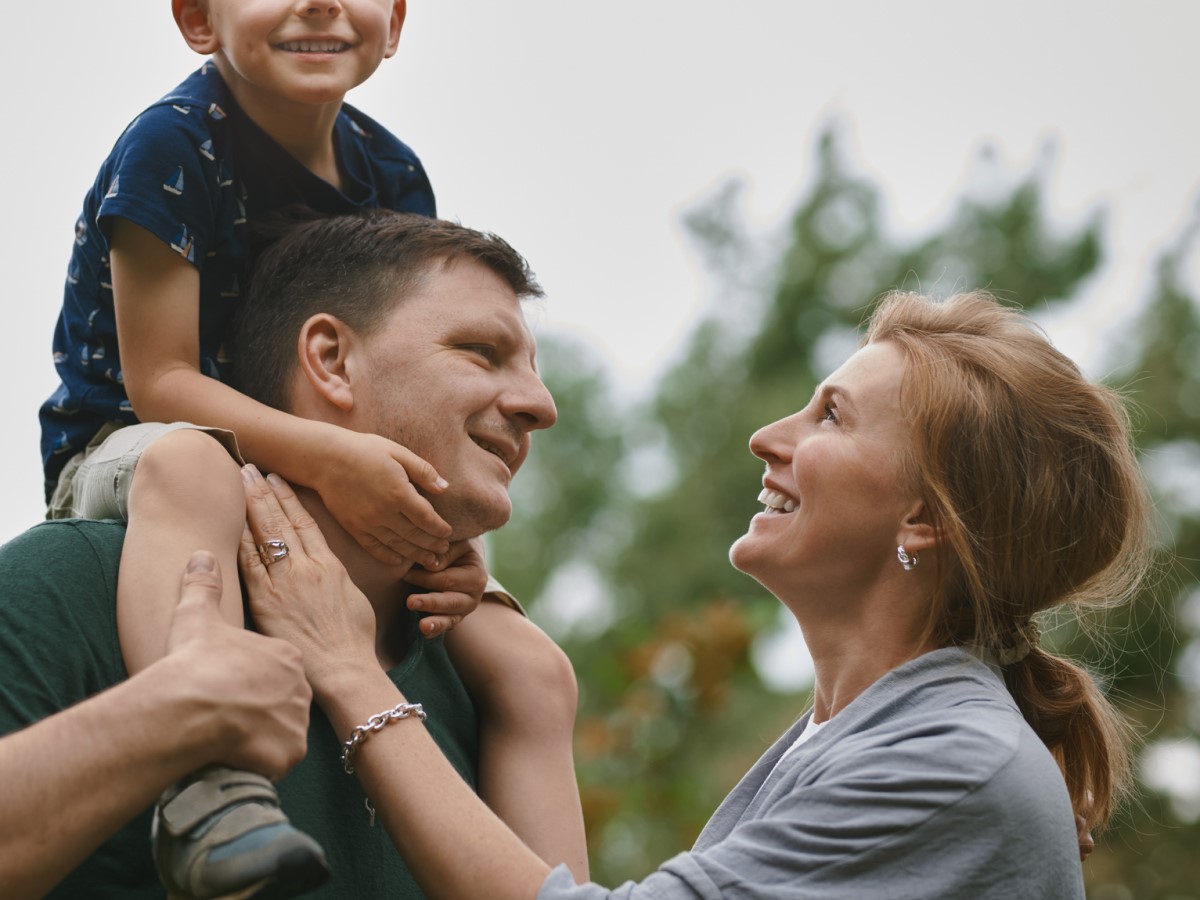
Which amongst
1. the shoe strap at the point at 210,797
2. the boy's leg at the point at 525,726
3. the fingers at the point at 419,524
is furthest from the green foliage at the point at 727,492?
the shoe strap at the point at 210,797

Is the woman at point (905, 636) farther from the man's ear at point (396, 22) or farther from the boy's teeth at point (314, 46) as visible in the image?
the man's ear at point (396, 22)

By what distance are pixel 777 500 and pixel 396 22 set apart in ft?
4.44

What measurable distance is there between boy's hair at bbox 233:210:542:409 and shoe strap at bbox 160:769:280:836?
103 cm

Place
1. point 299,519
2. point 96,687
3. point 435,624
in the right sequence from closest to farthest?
1. point 96,687
2. point 299,519
3. point 435,624

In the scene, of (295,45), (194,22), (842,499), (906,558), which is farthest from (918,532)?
(194,22)

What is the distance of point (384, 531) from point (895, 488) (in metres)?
0.98

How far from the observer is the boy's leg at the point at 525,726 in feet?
9.20

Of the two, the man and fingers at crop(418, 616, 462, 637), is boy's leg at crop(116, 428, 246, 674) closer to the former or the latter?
the man

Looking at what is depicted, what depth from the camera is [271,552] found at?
259 cm

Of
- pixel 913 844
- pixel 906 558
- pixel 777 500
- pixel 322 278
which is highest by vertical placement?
pixel 322 278

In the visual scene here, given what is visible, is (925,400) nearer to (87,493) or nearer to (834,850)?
(834,850)

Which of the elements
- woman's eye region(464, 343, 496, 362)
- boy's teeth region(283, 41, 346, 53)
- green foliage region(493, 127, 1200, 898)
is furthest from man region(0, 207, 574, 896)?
green foliage region(493, 127, 1200, 898)

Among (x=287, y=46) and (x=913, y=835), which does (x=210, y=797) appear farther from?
(x=287, y=46)

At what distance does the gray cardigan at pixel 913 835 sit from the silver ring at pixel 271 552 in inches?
30.0
